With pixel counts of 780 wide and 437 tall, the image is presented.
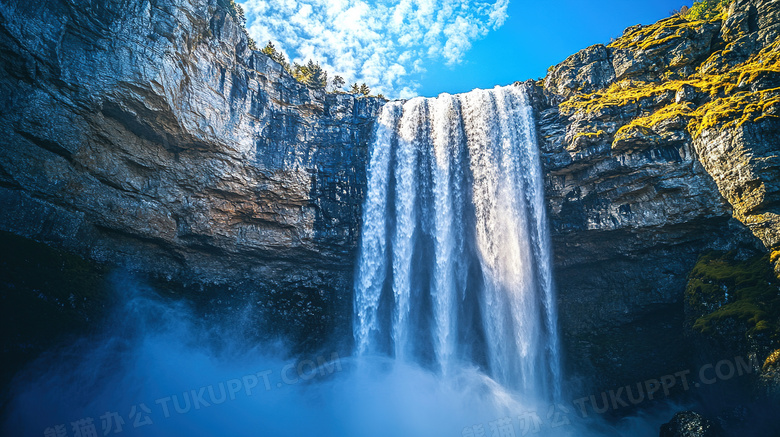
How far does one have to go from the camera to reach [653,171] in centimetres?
1411

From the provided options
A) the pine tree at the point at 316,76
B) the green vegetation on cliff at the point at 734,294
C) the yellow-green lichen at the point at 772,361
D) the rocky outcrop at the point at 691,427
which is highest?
the pine tree at the point at 316,76

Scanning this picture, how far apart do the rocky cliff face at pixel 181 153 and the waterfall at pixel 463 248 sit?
1.92 meters

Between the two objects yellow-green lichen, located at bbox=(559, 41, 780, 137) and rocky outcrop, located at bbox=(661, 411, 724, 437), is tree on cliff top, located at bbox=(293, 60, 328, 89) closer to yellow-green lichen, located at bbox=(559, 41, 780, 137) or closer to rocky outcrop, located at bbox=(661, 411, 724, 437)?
yellow-green lichen, located at bbox=(559, 41, 780, 137)

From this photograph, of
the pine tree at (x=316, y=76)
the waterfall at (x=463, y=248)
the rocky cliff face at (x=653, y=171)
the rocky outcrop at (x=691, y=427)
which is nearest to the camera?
the rocky outcrop at (x=691, y=427)

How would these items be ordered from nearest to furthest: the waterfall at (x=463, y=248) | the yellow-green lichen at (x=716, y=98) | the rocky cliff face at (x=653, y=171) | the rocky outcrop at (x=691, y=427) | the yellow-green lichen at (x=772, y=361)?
the yellow-green lichen at (x=772, y=361)
the rocky outcrop at (x=691, y=427)
the yellow-green lichen at (x=716, y=98)
the rocky cliff face at (x=653, y=171)
the waterfall at (x=463, y=248)

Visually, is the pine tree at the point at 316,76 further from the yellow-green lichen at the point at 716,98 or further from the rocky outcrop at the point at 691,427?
the rocky outcrop at the point at 691,427

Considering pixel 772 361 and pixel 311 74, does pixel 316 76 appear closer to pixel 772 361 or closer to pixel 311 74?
pixel 311 74

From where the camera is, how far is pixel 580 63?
58.7 feet

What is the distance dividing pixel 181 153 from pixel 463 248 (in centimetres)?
1375

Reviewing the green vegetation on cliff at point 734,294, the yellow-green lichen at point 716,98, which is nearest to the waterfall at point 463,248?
the yellow-green lichen at point 716,98

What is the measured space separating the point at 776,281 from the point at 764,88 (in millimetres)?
6928

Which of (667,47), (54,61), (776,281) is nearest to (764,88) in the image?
(667,47)

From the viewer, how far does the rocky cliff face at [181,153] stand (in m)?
11.5

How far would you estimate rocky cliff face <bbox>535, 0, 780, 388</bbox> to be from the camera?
12297 millimetres
